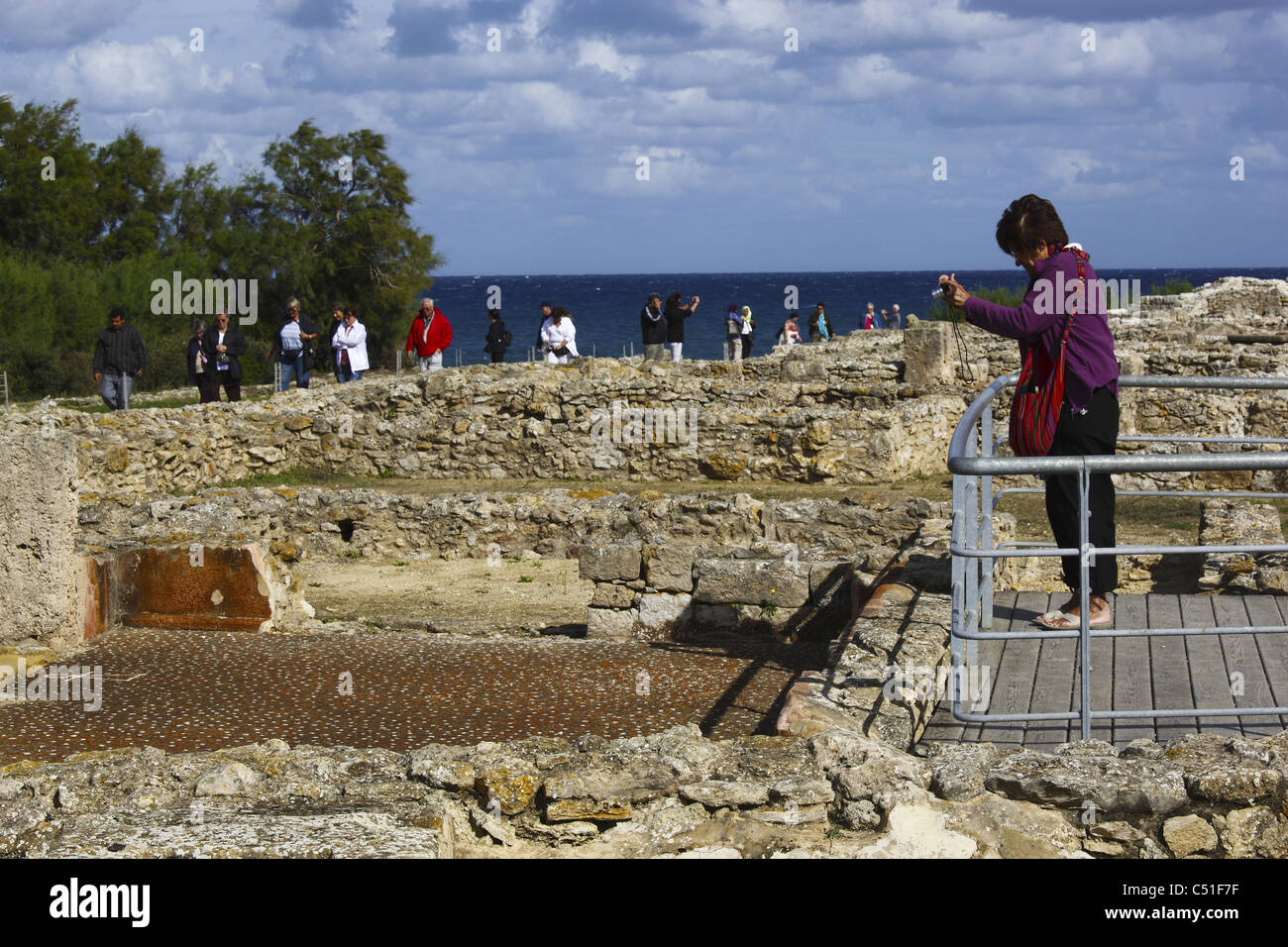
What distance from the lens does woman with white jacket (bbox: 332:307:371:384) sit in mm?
18703

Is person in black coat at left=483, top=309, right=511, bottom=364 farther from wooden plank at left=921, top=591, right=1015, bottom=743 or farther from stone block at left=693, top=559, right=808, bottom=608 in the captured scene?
wooden plank at left=921, top=591, right=1015, bottom=743

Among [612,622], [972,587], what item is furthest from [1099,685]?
[612,622]

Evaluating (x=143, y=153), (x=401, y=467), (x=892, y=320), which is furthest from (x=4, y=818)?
(x=143, y=153)

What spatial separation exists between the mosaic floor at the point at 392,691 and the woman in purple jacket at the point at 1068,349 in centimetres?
173

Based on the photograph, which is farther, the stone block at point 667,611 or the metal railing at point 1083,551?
the stone block at point 667,611

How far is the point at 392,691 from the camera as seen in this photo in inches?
270

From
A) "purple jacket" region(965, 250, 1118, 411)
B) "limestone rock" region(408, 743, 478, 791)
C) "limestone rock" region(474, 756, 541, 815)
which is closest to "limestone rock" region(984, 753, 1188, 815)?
"limestone rock" region(474, 756, 541, 815)

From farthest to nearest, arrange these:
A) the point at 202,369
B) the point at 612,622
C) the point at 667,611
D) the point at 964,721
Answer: the point at 202,369 → the point at 612,622 → the point at 667,611 → the point at 964,721

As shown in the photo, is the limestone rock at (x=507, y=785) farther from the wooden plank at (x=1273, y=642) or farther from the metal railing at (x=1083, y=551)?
the wooden plank at (x=1273, y=642)

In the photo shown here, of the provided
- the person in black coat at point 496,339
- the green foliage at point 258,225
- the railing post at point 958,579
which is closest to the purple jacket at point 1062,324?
the railing post at point 958,579

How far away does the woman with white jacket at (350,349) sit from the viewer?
61.4 ft

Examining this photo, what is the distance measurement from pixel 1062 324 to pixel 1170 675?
1.55m

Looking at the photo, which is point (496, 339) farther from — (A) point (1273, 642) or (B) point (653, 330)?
(A) point (1273, 642)

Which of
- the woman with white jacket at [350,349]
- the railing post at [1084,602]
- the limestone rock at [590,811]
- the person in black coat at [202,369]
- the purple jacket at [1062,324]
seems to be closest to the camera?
the limestone rock at [590,811]
